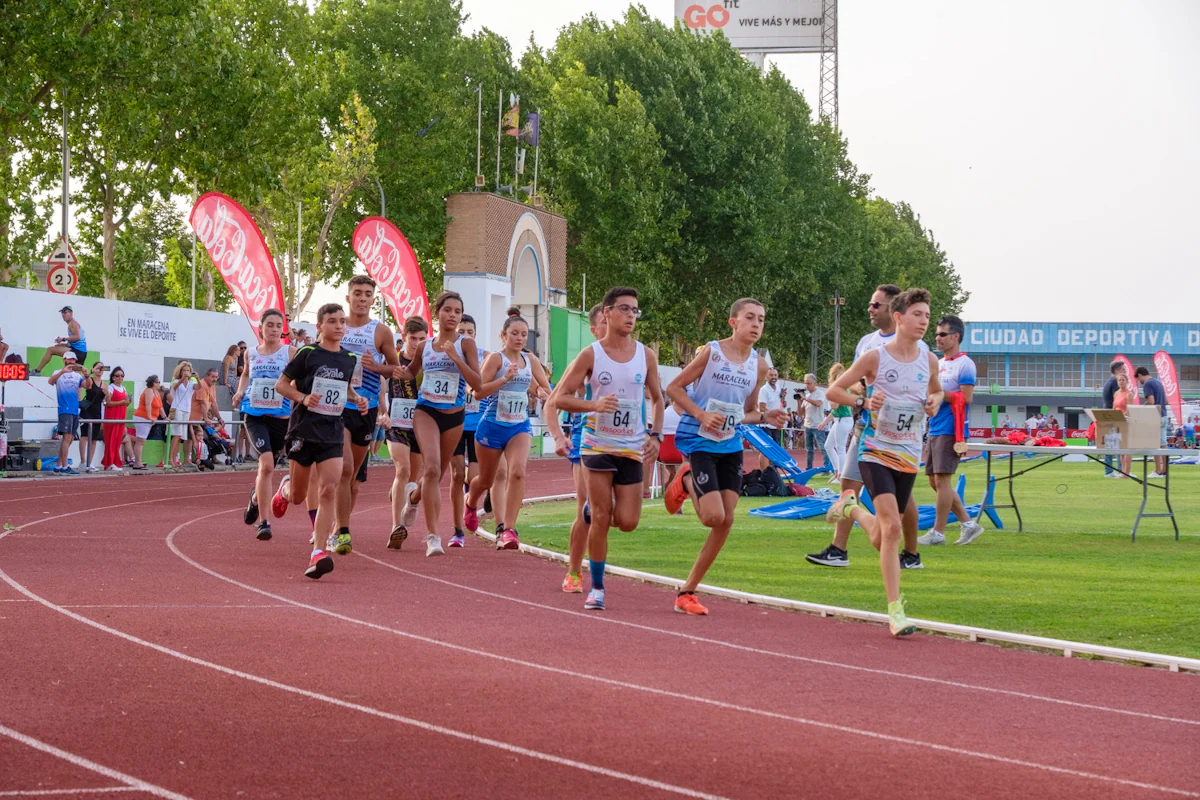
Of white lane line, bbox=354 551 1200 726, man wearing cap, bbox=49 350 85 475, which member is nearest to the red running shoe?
white lane line, bbox=354 551 1200 726

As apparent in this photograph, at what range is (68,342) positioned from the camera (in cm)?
2422

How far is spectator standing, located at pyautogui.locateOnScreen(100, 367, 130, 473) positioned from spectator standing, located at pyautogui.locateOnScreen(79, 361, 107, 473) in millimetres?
142

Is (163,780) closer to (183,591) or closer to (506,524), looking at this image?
(183,591)

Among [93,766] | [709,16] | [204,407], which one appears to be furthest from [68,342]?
[709,16]

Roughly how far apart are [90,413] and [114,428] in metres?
0.70

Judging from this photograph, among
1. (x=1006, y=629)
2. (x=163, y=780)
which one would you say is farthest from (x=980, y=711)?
(x=163, y=780)

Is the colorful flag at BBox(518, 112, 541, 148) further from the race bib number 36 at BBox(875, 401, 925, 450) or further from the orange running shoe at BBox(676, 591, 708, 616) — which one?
the race bib number 36 at BBox(875, 401, 925, 450)

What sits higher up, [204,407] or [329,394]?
[329,394]

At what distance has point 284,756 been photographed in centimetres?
564

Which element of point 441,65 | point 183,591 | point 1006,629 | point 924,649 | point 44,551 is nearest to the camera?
point 924,649

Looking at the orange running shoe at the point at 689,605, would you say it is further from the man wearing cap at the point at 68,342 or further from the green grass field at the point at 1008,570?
the man wearing cap at the point at 68,342

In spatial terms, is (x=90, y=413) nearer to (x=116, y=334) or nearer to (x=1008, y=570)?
(x=116, y=334)

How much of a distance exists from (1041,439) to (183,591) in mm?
11449

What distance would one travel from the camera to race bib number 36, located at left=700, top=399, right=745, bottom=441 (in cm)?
957
